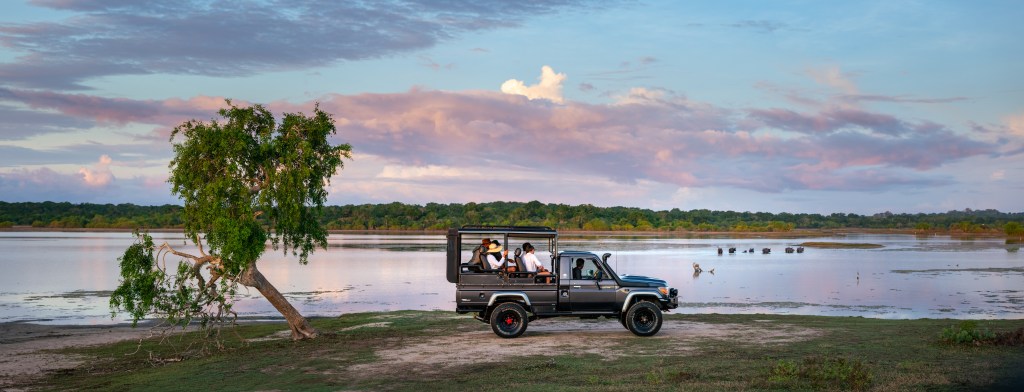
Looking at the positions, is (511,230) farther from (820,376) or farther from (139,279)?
(139,279)

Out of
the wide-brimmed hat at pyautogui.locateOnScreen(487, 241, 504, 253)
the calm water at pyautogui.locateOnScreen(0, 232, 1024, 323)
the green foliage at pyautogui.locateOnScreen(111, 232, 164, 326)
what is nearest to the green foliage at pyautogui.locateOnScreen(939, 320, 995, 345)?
the wide-brimmed hat at pyautogui.locateOnScreen(487, 241, 504, 253)

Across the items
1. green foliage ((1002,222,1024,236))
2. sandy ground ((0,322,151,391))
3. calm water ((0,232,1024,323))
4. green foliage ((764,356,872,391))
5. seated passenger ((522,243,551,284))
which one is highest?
green foliage ((1002,222,1024,236))

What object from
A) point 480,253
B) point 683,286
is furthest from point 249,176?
point 683,286

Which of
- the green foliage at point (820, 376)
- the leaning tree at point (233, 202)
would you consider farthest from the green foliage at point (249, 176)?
the green foliage at point (820, 376)

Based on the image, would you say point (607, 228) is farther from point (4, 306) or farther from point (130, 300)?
point (130, 300)

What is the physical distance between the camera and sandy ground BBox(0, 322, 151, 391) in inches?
824

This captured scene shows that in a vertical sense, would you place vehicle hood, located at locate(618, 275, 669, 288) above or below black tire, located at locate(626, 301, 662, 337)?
above

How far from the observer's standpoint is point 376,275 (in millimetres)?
58750

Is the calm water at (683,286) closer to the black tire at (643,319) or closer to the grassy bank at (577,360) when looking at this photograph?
the grassy bank at (577,360)

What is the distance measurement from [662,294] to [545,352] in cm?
445

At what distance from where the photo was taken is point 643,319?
22.9m

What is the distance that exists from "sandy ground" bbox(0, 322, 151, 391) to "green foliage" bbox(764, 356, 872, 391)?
1574 cm

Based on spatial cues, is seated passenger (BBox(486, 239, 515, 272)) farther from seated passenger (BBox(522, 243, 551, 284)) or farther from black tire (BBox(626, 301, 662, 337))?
black tire (BBox(626, 301, 662, 337))

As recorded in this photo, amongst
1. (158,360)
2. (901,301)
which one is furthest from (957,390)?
(901,301)
